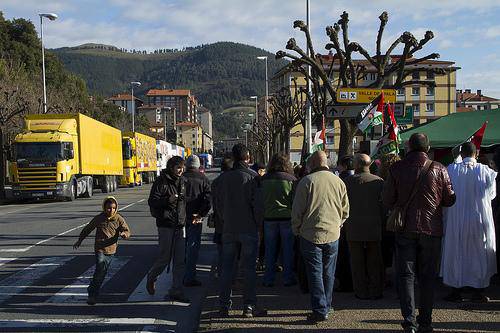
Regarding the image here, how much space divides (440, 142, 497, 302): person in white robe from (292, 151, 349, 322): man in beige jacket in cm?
153

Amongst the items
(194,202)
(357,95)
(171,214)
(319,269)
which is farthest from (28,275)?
(357,95)

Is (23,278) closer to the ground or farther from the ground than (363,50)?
closer to the ground

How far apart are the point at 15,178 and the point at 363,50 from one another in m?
17.1

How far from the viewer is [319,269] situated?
676 cm

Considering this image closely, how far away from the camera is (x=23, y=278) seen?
32.8ft

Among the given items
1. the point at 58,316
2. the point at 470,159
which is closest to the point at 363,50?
the point at 470,159

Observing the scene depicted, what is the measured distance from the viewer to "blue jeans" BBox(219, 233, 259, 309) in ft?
23.6

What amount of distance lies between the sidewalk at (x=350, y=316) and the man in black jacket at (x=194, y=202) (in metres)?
1.08

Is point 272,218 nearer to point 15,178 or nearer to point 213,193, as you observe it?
point 213,193

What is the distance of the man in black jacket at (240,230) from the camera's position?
7.19m

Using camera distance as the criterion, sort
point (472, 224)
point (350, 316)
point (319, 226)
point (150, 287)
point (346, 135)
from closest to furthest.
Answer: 1. point (319, 226)
2. point (350, 316)
3. point (472, 224)
4. point (150, 287)
5. point (346, 135)

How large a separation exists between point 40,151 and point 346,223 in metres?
23.5

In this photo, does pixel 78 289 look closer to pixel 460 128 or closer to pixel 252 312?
pixel 252 312

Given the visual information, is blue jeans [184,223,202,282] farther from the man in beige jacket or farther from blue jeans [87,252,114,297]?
the man in beige jacket
